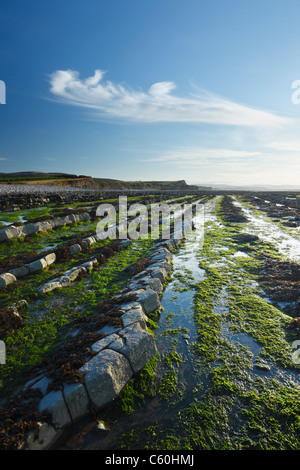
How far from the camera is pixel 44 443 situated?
11.1 feet

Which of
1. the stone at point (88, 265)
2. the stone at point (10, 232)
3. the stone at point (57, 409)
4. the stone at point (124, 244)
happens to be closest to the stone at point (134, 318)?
the stone at point (57, 409)

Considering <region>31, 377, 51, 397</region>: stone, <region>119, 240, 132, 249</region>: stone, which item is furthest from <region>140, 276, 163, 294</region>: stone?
<region>119, 240, 132, 249</region>: stone

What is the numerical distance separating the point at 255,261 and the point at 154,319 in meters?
7.83

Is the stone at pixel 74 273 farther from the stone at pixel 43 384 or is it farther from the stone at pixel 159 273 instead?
the stone at pixel 43 384

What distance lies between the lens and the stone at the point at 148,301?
22.8 feet

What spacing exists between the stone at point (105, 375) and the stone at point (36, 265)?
7068 millimetres

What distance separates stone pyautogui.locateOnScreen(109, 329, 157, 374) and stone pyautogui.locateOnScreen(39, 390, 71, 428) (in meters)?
1.36

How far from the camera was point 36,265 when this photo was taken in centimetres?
1024

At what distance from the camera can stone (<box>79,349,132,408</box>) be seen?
4.02 metres

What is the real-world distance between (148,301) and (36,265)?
248 inches

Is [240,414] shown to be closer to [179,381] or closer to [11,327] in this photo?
[179,381]

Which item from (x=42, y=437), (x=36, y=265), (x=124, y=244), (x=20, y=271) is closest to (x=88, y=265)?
(x=36, y=265)

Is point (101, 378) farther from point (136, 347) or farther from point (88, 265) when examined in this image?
point (88, 265)

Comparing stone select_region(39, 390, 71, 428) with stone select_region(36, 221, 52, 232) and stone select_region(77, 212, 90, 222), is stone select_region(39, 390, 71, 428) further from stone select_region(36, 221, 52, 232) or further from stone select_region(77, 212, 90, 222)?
stone select_region(77, 212, 90, 222)
